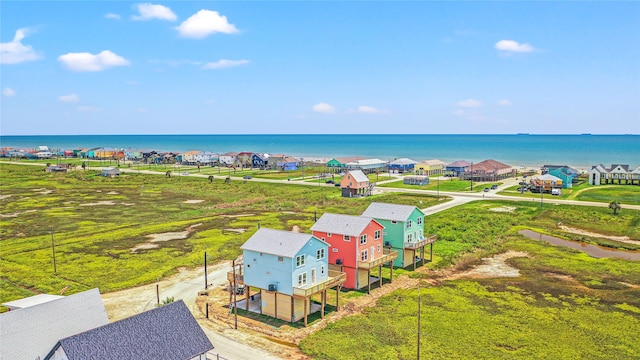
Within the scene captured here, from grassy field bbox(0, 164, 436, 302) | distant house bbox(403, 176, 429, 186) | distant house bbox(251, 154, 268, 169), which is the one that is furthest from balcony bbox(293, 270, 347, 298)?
distant house bbox(251, 154, 268, 169)

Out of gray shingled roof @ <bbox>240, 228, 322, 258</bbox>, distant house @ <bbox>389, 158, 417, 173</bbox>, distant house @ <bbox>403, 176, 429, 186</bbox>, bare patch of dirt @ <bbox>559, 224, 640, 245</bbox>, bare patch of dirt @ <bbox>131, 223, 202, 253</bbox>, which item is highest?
distant house @ <bbox>389, 158, 417, 173</bbox>

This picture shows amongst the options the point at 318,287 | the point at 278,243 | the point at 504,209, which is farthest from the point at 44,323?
the point at 504,209

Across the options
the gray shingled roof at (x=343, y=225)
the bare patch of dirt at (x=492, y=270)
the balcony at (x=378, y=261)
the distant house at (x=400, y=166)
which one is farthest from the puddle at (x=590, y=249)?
the distant house at (x=400, y=166)

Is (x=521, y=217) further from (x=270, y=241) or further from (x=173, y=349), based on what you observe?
(x=173, y=349)

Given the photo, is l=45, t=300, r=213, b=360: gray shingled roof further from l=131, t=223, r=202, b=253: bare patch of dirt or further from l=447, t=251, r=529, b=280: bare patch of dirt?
l=131, t=223, r=202, b=253: bare patch of dirt

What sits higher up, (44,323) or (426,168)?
(426,168)

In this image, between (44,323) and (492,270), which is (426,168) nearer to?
(492,270)
